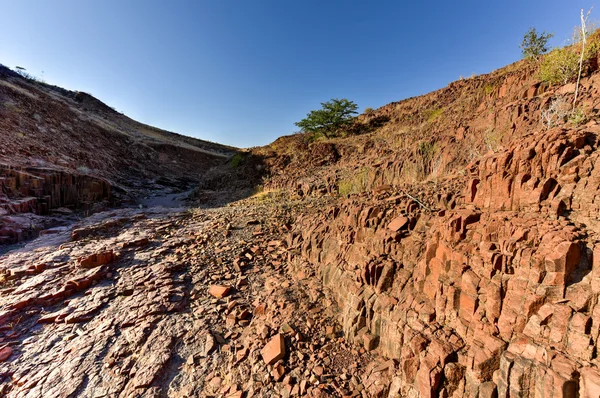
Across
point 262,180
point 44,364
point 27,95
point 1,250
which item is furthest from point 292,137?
point 27,95

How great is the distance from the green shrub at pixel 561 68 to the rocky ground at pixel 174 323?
8532 mm

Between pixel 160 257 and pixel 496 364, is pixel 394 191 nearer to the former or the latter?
pixel 496 364

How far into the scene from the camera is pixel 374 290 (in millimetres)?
4789

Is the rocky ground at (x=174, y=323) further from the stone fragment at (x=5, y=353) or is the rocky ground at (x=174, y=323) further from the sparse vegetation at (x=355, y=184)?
the sparse vegetation at (x=355, y=184)

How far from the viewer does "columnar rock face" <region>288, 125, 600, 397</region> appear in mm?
2646

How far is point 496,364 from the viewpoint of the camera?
2930 millimetres

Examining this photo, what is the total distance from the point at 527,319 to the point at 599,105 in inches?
187

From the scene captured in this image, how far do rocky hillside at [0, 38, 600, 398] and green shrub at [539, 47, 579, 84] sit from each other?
287 mm

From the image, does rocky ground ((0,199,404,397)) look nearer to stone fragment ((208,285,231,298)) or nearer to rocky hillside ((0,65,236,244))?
stone fragment ((208,285,231,298))

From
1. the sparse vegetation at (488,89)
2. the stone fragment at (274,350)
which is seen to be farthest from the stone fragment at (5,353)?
the sparse vegetation at (488,89)

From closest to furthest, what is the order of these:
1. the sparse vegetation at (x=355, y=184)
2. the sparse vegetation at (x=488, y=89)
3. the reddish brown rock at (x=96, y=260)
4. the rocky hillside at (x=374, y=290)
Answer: the rocky hillside at (x=374, y=290) < the reddish brown rock at (x=96, y=260) < the sparse vegetation at (x=355, y=184) < the sparse vegetation at (x=488, y=89)

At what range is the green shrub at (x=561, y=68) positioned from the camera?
6629mm

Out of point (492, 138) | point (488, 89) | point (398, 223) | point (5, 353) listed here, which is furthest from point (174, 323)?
point (488, 89)

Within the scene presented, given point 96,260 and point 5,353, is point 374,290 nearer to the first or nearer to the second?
point 5,353
